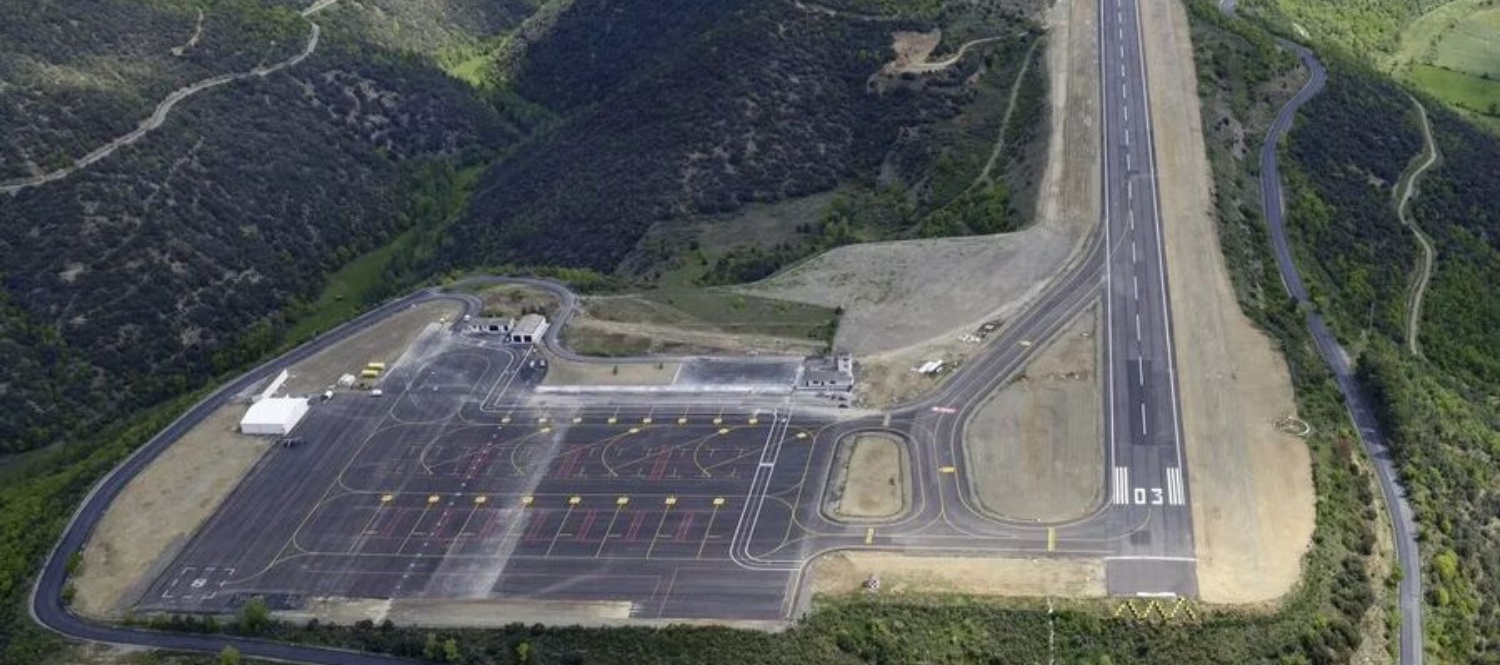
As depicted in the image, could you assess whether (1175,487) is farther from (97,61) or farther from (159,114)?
(97,61)

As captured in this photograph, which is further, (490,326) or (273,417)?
(490,326)

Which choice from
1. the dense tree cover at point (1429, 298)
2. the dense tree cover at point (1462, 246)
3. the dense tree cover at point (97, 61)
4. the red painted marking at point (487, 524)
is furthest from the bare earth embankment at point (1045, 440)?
the dense tree cover at point (97, 61)

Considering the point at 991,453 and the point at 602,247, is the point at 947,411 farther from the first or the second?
the point at 602,247

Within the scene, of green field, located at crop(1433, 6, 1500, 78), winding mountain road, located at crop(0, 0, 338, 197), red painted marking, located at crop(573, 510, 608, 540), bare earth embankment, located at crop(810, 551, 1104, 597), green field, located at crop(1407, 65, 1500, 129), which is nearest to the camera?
bare earth embankment, located at crop(810, 551, 1104, 597)

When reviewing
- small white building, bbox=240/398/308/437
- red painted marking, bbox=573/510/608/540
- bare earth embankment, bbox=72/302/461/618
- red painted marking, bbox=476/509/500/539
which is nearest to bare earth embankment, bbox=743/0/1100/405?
red painted marking, bbox=573/510/608/540

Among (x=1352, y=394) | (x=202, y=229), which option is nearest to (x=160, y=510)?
(x=202, y=229)

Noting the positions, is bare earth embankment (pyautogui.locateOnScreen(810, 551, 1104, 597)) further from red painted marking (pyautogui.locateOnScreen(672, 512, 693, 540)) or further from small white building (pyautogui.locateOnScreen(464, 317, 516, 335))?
small white building (pyautogui.locateOnScreen(464, 317, 516, 335))

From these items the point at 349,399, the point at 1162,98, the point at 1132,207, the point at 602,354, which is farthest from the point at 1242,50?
the point at 349,399
